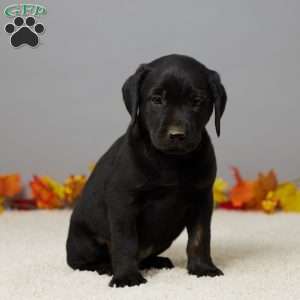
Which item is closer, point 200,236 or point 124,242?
point 124,242

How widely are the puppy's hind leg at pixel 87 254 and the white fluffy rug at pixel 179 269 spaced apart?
0.05m

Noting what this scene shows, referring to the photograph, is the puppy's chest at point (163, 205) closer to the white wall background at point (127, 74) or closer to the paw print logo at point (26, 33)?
the white wall background at point (127, 74)

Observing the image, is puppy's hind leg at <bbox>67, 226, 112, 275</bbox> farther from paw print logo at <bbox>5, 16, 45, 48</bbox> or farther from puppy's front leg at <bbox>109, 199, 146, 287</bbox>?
paw print logo at <bbox>5, 16, 45, 48</bbox>

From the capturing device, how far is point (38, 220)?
393cm

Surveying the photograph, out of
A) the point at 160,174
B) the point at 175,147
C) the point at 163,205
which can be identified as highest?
the point at 175,147

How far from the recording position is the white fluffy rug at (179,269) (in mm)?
2199

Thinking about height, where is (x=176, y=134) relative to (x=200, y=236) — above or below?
above

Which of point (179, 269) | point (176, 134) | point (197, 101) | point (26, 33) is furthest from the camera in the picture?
point (26, 33)

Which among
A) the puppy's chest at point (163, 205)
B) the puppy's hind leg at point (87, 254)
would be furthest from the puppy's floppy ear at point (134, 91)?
the puppy's hind leg at point (87, 254)

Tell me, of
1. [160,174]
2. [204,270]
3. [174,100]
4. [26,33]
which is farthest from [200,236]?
[26,33]

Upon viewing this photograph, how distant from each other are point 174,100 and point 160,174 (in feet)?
0.86

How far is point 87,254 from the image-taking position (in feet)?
8.50

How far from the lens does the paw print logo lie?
4.49 m

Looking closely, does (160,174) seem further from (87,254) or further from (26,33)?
(26,33)
